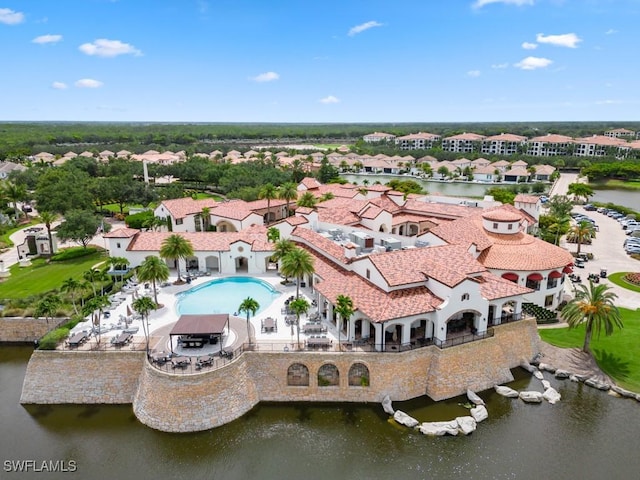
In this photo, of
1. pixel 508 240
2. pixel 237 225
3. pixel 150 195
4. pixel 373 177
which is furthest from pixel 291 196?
pixel 373 177

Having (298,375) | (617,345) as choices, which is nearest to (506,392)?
(617,345)

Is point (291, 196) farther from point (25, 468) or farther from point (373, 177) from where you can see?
point (373, 177)

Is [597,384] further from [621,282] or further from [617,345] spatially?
[621,282]

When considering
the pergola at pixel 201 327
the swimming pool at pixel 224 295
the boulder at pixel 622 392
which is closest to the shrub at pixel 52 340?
the pergola at pixel 201 327

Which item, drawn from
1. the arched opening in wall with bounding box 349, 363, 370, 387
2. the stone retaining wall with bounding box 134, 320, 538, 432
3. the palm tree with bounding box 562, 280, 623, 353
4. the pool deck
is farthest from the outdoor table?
the palm tree with bounding box 562, 280, 623, 353

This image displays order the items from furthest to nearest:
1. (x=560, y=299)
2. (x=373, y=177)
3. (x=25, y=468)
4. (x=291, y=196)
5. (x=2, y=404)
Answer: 1. (x=373, y=177)
2. (x=291, y=196)
3. (x=560, y=299)
4. (x=2, y=404)
5. (x=25, y=468)
